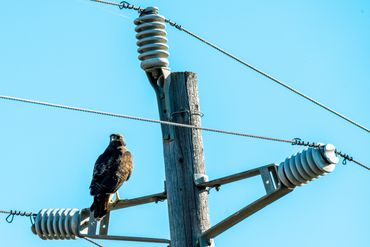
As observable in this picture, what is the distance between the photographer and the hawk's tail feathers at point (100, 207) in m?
8.61

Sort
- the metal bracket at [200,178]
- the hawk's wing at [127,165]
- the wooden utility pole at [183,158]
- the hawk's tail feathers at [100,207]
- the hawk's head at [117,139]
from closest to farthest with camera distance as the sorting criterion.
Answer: the wooden utility pole at [183,158]
the metal bracket at [200,178]
the hawk's tail feathers at [100,207]
the hawk's wing at [127,165]
the hawk's head at [117,139]

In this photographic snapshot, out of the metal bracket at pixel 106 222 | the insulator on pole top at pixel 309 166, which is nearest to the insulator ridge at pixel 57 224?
the metal bracket at pixel 106 222

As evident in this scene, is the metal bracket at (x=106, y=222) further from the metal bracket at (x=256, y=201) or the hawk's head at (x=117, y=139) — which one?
the hawk's head at (x=117, y=139)

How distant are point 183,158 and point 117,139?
5475mm

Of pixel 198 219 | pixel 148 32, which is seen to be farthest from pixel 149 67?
pixel 198 219

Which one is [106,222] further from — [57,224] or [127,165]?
[127,165]

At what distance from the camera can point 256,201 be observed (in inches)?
294

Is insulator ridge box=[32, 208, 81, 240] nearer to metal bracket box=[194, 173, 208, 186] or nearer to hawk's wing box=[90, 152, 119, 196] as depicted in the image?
metal bracket box=[194, 173, 208, 186]

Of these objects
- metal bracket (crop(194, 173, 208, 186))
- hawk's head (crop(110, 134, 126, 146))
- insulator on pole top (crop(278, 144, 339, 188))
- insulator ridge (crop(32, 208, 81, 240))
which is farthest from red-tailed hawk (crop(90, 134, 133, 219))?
insulator on pole top (crop(278, 144, 339, 188))

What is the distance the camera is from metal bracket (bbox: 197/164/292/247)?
24.6 feet

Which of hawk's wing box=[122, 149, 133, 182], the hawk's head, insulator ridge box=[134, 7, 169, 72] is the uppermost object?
the hawk's head

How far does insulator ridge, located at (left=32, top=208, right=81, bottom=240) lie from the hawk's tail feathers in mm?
190

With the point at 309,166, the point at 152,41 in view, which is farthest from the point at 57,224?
the point at 309,166

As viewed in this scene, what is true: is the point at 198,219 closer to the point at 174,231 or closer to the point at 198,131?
the point at 174,231
